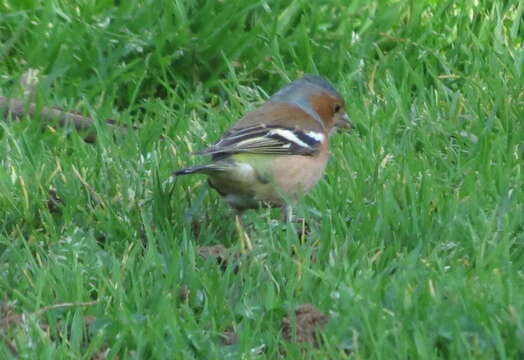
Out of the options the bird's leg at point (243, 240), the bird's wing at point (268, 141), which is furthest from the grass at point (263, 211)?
the bird's wing at point (268, 141)

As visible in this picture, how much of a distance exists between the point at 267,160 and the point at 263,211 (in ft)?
0.99

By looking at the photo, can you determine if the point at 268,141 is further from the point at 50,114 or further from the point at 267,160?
the point at 50,114

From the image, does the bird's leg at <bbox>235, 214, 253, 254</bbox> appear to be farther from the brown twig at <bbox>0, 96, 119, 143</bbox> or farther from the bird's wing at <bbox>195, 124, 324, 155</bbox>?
the brown twig at <bbox>0, 96, 119, 143</bbox>

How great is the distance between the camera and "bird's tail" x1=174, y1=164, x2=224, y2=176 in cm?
503

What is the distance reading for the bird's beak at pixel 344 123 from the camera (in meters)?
6.16

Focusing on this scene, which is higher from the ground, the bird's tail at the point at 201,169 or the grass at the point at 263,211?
the bird's tail at the point at 201,169

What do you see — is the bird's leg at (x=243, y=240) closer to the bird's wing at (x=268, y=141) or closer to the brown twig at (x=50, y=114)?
the bird's wing at (x=268, y=141)

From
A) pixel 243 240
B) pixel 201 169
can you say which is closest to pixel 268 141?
pixel 201 169

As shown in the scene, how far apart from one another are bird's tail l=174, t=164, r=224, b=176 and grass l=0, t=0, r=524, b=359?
272 millimetres

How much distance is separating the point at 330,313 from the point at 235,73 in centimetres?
315

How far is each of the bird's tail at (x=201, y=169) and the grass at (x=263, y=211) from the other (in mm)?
272

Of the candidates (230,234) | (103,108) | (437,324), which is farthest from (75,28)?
(437,324)

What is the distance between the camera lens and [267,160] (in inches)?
218

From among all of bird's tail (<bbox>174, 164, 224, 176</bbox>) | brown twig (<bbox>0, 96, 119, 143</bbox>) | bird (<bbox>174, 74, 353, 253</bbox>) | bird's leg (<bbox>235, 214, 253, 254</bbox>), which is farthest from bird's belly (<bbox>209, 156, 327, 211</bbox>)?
brown twig (<bbox>0, 96, 119, 143</bbox>)
